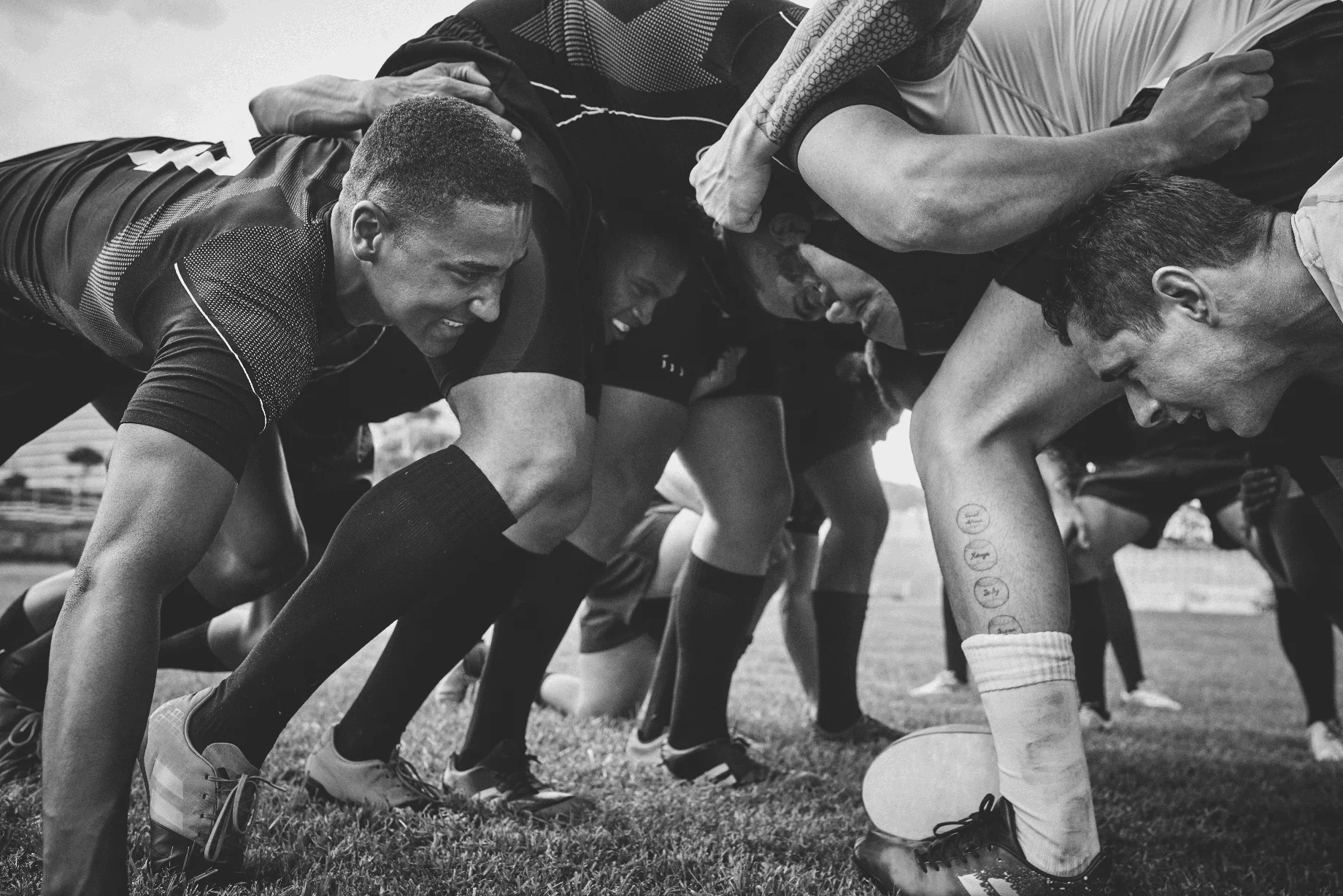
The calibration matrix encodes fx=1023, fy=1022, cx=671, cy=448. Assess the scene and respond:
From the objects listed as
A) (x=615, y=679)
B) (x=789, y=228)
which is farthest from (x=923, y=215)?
(x=615, y=679)

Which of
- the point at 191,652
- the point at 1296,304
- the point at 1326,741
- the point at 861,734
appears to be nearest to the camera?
the point at 1296,304

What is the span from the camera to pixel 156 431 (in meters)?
1.59

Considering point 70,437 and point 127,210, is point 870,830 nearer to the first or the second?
point 127,210

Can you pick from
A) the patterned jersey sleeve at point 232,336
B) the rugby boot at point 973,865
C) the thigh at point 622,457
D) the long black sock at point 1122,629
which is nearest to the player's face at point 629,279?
the thigh at point 622,457

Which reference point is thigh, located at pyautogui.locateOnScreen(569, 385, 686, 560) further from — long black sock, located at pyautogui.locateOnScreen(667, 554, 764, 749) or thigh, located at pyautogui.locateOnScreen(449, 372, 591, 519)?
thigh, located at pyautogui.locateOnScreen(449, 372, 591, 519)

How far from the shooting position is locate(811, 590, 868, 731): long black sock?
3881 millimetres

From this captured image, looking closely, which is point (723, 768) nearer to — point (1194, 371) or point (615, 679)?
point (615, 679)

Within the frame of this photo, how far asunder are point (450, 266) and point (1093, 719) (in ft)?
14.0

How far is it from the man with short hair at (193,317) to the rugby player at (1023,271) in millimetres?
598

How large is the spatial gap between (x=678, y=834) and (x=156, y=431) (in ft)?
4.57

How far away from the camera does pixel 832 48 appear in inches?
75.7

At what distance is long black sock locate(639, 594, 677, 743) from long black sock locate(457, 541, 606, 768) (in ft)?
1.98

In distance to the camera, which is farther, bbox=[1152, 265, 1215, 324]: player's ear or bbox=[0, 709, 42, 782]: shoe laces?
bbox=[0, 709, 42, 782]: shoe laces

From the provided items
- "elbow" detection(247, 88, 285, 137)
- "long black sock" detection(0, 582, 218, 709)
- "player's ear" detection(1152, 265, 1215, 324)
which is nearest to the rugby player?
"player's ear" detection(1152, 265, 1215, 324)
